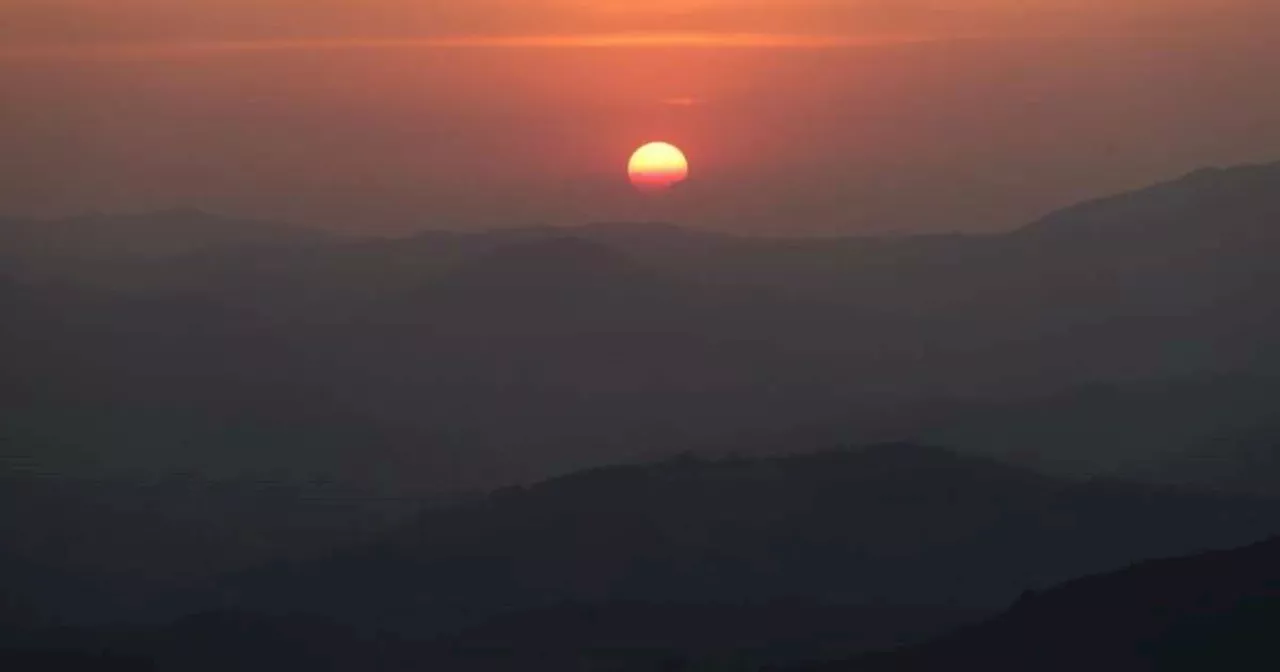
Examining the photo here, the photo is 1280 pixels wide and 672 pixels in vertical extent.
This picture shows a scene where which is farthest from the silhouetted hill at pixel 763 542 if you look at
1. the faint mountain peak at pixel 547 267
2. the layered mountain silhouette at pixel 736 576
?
the faint mountain peak at pixel 547 267

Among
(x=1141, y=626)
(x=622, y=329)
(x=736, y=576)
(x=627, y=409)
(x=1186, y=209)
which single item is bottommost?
(x=1141, y=626)

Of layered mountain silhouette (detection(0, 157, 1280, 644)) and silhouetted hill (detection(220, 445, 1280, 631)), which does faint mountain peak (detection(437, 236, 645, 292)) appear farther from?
silhouetted hill (detection(220, 445, 1280, 631))

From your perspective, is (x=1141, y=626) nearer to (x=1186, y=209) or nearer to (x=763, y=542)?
(x=763, y=542)

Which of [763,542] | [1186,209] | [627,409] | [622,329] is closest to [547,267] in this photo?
[622,329]

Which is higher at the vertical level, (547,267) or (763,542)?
(547,267)

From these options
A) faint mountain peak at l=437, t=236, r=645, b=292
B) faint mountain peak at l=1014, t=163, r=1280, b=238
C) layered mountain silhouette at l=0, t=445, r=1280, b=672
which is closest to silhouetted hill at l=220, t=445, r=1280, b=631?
layered mountain silhouette at l=0, t=445, r=1280, b=672

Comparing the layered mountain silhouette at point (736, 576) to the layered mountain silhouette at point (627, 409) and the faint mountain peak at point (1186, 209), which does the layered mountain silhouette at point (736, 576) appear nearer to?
the layered mountain silhouette at point (627, 409)

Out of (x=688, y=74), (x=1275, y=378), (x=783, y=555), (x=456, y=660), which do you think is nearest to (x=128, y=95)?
(x=688, y=74)
